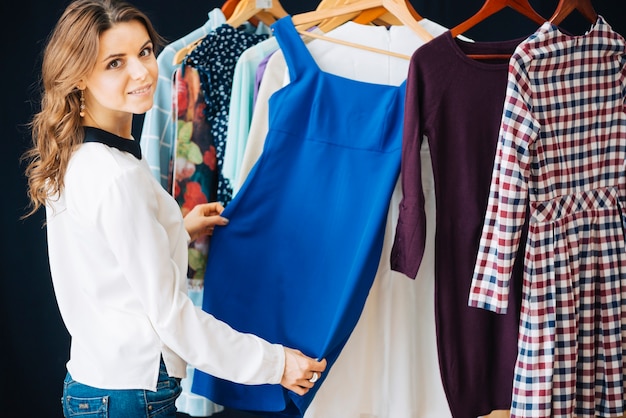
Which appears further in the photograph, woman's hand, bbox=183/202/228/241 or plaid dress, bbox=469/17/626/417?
woman's hand, bbox=183/202/228/241

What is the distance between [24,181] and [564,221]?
180 cm

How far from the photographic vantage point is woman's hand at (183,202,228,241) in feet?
5.45

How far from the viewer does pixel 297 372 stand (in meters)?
1.40

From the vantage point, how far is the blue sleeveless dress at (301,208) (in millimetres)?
1595

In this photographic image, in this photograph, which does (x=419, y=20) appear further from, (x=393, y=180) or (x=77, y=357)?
(x=77, y=357)

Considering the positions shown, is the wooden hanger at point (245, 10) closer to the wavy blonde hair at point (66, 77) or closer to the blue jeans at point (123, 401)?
the wavy blonde hair at point (66, 77)

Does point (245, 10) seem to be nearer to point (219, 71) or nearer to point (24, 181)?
point (219, 71)

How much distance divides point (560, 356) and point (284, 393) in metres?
0.61

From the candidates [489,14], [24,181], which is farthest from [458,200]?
[24,181]

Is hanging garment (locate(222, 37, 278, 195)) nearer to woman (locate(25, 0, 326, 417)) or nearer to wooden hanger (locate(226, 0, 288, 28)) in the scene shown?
wooden hanger (locate(226, 0, 288, 28))

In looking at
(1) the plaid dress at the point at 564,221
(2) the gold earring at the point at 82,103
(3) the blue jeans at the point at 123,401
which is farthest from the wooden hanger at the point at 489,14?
(3) the blue jeans at the point at 123,401

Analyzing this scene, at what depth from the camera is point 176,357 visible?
4.48 ft

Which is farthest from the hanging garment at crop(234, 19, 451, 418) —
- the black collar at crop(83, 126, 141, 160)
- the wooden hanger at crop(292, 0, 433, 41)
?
the black collar at crop(83, 126, 141, 160)

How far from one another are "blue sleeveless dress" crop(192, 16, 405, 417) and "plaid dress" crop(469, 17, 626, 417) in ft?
0.87
